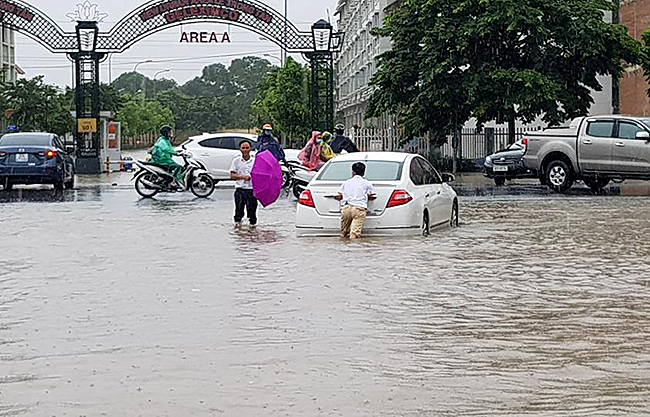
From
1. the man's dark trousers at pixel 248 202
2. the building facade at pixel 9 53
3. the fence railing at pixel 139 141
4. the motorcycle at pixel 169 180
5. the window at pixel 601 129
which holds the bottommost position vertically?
the man's dark trousers at pixel 248 202

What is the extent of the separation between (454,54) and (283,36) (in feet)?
22.6

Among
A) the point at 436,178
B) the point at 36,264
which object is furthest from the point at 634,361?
the point at 436,178

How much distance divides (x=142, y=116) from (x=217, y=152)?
8931 centimetres

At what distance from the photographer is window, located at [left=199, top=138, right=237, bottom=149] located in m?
34.6

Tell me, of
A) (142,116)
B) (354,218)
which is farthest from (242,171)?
(142,116)

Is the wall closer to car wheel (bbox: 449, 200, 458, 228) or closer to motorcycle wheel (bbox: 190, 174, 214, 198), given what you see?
motorcycle wheel (bbox: 190, 174, 214, 198)

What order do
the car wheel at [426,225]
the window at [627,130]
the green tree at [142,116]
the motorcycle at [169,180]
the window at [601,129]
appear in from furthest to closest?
the green tree at [142,116] → the window at [601,129] → the window at [627,130] → the motorcycle at [169,180] → the car wheel at [426,225]

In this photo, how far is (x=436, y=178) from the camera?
20000 mm

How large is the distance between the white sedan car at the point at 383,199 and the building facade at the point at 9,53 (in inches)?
3907

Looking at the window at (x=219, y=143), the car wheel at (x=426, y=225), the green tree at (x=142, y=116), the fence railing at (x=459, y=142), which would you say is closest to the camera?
the car wheel at (x=426, y=225)

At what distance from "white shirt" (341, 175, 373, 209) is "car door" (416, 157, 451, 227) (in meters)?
1.30

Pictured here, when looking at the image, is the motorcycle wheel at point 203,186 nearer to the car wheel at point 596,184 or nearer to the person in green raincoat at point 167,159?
the person in green raincoat at point 167,159

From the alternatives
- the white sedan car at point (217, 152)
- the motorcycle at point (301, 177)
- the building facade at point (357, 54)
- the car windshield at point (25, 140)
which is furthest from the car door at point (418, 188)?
the building facade at point (357, 54)

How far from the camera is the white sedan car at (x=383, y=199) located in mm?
18141
